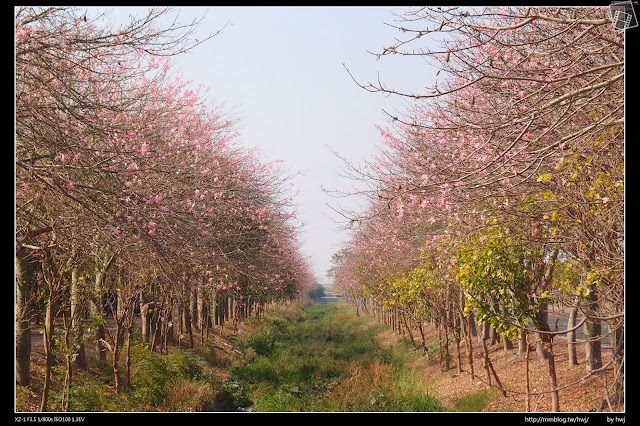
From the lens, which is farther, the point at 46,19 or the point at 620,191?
the point at 46,19

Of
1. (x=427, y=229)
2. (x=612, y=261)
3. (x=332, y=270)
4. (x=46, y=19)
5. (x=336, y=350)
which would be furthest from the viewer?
(x=332, y=270)

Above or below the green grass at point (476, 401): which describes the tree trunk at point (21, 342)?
above

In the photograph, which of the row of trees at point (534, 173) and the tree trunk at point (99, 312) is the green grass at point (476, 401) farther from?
the tree trunk at point (99, 312)

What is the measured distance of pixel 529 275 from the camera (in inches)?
355

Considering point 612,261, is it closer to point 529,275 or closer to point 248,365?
point 529,275

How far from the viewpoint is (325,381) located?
18.4m

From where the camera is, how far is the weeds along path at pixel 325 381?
43.2 feet

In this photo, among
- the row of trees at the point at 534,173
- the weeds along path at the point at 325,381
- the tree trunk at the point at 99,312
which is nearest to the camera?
the row of trees at the point at 534,173

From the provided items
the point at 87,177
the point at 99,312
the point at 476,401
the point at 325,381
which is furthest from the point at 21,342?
the point at 325,381

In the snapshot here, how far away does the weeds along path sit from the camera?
43.2 feet

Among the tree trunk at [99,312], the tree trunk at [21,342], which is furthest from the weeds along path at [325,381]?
the tree trunk at [21,342]
